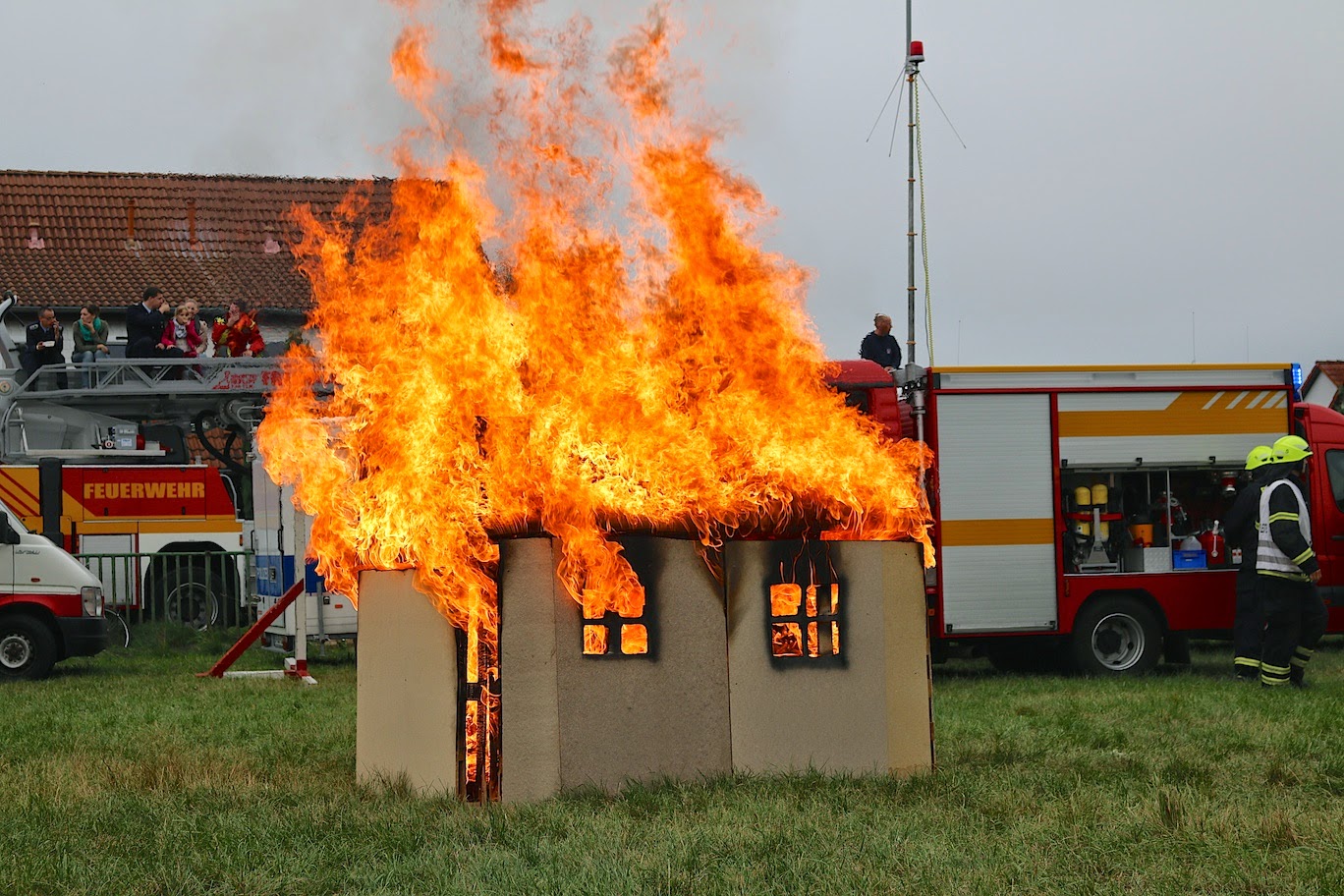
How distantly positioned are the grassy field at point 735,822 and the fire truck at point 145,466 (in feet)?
31.5

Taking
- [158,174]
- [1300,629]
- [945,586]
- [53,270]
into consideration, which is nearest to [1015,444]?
[945,586]

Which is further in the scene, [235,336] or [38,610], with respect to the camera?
[235,336]

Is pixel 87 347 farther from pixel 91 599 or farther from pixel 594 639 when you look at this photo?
pixel 594 639

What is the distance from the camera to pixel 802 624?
26.0ft

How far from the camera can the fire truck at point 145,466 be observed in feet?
65.5

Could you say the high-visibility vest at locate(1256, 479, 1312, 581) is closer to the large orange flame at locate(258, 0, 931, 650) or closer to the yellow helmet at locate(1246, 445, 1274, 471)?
the yellow helmet at locate(1246, 445, 1274, 471)

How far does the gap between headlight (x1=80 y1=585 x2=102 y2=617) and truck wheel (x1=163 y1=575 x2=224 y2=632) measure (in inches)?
151

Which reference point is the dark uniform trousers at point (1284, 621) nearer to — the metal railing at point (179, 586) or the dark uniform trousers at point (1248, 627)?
the dark uniform trousers at point (1248, 627)

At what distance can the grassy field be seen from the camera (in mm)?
5809

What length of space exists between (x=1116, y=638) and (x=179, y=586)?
11467 millimetres

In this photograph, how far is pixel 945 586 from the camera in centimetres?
1461

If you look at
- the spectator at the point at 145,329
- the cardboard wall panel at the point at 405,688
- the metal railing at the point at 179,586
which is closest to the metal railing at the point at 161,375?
the spectator at the point at 145,329

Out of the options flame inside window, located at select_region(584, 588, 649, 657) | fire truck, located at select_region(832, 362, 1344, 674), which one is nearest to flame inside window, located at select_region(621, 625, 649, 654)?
flame inside window, located at select_region(584, 588, 649, 657)

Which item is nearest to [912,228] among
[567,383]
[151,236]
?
[567,383]
